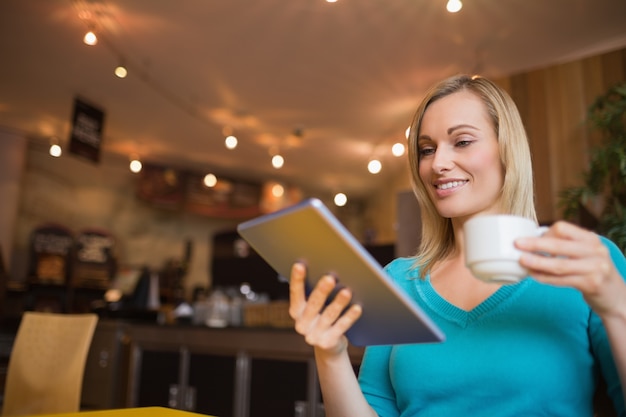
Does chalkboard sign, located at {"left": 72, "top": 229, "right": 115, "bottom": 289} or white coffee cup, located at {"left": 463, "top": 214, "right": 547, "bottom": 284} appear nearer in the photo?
white coffee cup, located at {"left": 463, "top": 214, "right": 547, "bottom": 284}

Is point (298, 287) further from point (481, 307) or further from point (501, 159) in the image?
point (501, 159)

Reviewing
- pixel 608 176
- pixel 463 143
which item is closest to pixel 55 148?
pixel 608 176

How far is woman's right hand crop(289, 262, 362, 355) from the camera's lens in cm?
83

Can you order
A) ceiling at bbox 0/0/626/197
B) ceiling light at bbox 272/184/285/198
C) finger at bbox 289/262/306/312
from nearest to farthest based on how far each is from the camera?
finger at bbox 289/262/306/312
ceiling at bbox 0/0/626/197
ceiling light at bbox 272/184/285/198

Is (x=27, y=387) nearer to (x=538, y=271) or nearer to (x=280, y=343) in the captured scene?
(x=280, y=343)

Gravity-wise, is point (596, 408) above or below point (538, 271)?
below

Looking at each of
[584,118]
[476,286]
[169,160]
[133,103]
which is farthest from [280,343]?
[169,160]

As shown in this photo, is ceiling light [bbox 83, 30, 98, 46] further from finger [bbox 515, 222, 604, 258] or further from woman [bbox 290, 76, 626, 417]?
finger [bbox 515, 222, 604, 258]

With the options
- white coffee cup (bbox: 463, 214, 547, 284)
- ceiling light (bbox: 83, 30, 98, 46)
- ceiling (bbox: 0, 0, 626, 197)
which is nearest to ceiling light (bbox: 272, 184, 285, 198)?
ceiling (bbox: 0, 0, 626, 197)

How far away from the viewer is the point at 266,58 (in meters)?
5.24

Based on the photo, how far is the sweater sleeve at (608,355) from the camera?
0.98 m

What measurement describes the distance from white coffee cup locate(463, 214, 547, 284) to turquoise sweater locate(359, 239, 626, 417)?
297mm

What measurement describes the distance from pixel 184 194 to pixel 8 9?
4763mm

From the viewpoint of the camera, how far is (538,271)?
2.47 ft
